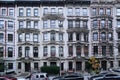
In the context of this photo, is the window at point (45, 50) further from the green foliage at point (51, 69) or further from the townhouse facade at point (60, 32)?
the green foliage at point (51, 69)

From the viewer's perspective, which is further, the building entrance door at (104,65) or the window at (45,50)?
the window at (45,50)

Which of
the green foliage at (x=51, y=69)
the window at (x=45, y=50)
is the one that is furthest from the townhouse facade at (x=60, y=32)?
the green foliage at (x=51, y=69)

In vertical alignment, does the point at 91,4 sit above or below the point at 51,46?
above

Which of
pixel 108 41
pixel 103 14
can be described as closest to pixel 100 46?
pixel 108 41

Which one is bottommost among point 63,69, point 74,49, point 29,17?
point 63,69

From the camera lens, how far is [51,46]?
2813 inches

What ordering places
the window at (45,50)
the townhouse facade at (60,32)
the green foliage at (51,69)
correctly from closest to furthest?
the green foliage at (51,69)
the townhouse facade at (60,32)
the window at (45,50)

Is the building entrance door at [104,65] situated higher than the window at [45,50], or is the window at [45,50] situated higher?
the window at [45,50]

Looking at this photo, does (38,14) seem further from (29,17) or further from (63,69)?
(63,69)

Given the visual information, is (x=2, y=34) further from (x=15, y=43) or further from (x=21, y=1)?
(x=21, y=1)

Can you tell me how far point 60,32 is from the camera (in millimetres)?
71562

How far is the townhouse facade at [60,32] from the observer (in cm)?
7056

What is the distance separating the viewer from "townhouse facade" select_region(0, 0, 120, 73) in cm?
7056

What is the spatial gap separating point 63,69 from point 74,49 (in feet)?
16.7
